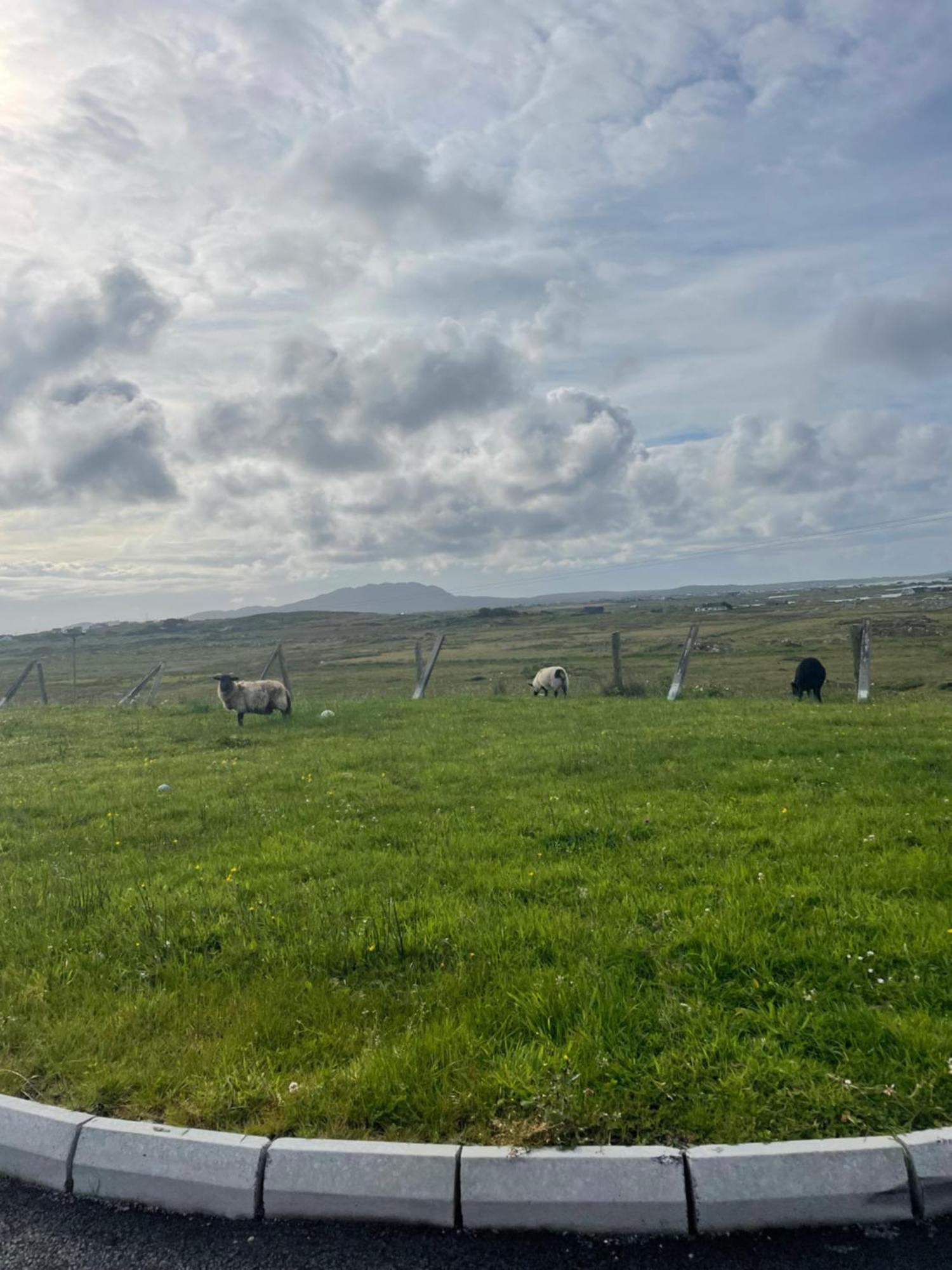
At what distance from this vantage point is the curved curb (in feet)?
12.4

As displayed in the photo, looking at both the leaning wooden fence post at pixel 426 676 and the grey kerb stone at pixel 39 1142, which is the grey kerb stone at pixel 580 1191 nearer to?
the grey kerb stone at pixel 39 1142

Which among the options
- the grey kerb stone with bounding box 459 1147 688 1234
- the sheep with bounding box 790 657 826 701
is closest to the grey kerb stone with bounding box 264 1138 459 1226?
the grey kerb stone with bounding box 459 1147 688 1234

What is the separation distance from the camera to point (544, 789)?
11.3 meters

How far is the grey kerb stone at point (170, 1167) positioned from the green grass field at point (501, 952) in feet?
0.66

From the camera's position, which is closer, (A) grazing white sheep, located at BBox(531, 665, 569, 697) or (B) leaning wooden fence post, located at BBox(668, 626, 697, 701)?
(B) leaning wooden fence post, located at BBox(668, 626, 697, 701)

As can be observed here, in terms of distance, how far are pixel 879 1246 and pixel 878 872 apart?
13.1ft

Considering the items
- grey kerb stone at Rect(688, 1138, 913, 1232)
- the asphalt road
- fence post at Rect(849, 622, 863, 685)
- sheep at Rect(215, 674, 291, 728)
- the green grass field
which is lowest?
the asphalt road

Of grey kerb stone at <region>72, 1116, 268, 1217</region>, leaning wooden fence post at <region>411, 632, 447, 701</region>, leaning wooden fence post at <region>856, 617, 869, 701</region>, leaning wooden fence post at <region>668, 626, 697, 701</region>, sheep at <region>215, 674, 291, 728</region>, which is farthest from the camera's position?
leaning wooden fence post at <region>411, 632, 447, 701</region>

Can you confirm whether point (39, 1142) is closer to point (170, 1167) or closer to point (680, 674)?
point (170, 1167)

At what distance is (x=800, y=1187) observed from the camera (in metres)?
3.79

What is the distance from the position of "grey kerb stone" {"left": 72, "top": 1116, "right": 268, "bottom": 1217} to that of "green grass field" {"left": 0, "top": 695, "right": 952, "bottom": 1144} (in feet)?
0.66

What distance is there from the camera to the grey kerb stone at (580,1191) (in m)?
3.78

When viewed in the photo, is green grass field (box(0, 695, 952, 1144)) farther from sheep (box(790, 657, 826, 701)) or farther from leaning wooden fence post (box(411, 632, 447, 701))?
leaning wooden fence post (box(411, 632, 447, 701))

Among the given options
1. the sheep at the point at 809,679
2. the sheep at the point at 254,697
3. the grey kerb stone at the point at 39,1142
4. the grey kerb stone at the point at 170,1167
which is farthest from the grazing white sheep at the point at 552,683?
the grey kerb stone at the point at 170,1167
